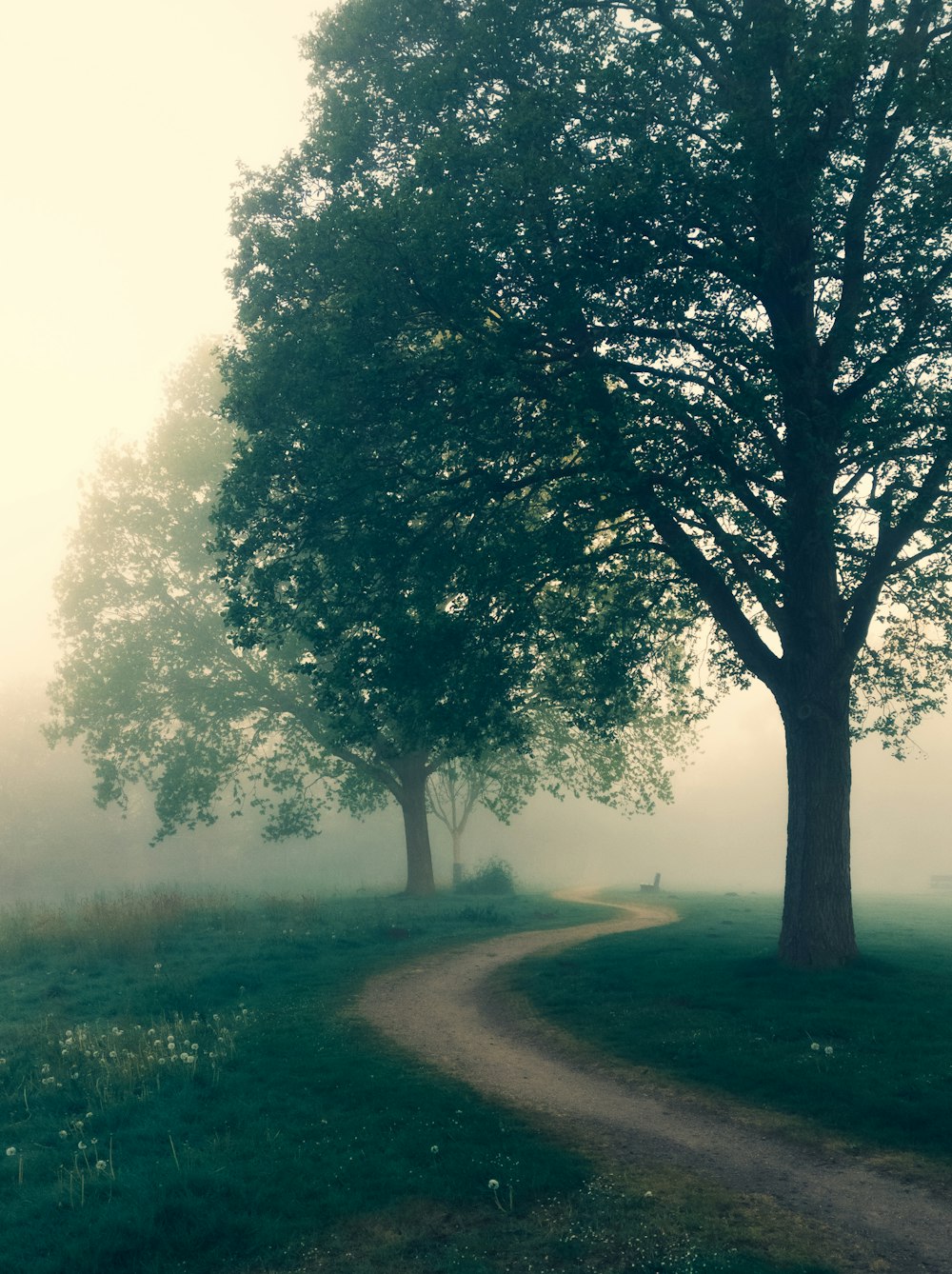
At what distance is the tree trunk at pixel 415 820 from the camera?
122 ft

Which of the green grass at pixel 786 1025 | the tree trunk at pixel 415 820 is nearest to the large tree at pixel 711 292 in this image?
the green grass at pixel 786 1025

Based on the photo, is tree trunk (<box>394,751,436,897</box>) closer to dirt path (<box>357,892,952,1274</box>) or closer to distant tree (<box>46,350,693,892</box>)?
distant tree (<box>46,350,693,892</box>)

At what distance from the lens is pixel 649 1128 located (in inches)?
416

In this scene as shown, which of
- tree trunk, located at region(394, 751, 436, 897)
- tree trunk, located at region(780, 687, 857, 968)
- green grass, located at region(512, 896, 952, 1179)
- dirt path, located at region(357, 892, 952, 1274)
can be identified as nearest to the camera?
dirt path, located at region(357, 892, 952, 1274)

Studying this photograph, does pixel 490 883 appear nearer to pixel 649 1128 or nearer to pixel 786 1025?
pixel 786 1025

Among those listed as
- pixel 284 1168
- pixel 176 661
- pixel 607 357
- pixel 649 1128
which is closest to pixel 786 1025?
pixel 649 1128

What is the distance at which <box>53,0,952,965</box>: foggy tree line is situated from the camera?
15.9 meters

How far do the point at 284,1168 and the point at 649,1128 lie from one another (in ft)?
13.7

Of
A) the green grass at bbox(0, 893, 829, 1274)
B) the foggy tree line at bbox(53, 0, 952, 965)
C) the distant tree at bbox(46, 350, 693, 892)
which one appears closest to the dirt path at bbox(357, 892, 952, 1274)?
the green grass at bbox(0, 893, 829, 1274)

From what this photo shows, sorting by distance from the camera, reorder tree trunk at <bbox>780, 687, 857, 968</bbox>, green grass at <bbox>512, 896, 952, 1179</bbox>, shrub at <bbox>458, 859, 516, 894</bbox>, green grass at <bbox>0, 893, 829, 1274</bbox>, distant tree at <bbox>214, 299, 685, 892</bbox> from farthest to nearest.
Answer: shrub at <bbox>458, 859, 516, 894</bbox>
distant tree at <bbox>214, 299, 685, 892</bbox>
tree trunk at <bbox>780, 687, 857, 968</bbox>
green grass at <bbox>512, 896, 952, 1179</bbox>
green grass at <bbox>0, 893, 829, 1274</bbox>

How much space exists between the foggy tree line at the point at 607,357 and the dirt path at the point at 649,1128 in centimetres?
571

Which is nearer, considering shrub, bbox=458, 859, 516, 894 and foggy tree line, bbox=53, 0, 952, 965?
foggy tree line, bbox=53, 0, 952, 965

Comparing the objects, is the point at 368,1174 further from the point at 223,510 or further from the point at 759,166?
the point at 759,166

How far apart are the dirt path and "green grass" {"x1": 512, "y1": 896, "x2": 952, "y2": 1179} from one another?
86cm
